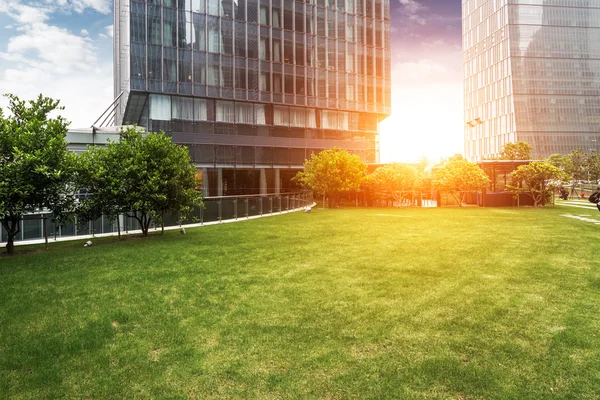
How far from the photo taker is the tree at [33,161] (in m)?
13.1

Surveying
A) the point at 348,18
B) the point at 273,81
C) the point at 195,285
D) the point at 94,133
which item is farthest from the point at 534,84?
the point at 195,285

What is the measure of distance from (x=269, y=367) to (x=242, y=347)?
807 mm

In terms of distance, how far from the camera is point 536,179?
3738 centimetres

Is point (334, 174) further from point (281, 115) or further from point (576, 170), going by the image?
point (576, 170)

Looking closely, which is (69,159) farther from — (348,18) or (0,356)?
(348,18)

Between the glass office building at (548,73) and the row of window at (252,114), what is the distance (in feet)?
278

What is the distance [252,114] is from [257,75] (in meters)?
4.86

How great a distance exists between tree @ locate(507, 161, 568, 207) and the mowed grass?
27.3 meters

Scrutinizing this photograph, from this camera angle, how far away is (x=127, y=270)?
11281 millimetres

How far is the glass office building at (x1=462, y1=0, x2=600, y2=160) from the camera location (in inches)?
4707

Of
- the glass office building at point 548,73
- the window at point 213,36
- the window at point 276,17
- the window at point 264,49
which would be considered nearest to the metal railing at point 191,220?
the window at point 264,49

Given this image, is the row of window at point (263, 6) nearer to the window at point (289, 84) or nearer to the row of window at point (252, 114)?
the window at point (289, 84)

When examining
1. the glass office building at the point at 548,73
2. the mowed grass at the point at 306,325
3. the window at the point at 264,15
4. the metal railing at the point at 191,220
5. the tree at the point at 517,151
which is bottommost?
the mowed grass at the point at 306,325

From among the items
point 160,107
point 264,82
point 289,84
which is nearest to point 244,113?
point 264,82
